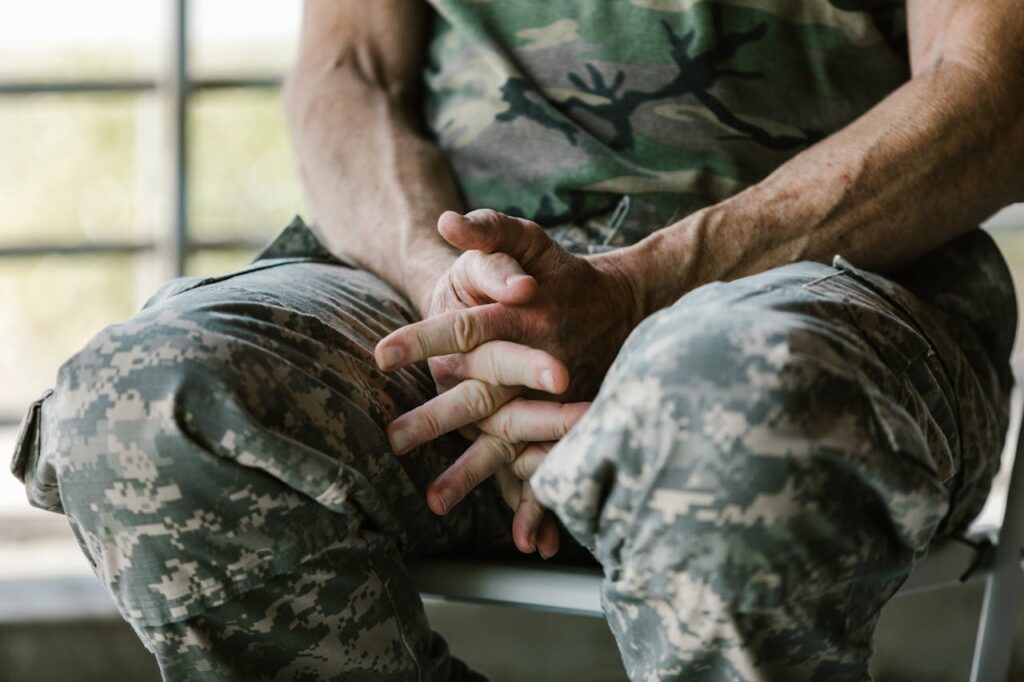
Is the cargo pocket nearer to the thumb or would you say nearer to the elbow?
the thumb

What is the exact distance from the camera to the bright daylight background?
2094 millimetres

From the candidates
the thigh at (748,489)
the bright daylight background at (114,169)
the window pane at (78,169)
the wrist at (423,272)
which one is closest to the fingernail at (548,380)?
the thigh at (748,489)

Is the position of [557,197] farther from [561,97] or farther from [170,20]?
[170,20]

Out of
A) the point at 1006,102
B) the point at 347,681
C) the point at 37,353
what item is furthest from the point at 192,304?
the point at 37,353

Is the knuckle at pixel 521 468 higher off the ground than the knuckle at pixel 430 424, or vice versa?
the knuckle at pixel 430 424

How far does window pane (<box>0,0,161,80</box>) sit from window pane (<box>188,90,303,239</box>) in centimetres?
19

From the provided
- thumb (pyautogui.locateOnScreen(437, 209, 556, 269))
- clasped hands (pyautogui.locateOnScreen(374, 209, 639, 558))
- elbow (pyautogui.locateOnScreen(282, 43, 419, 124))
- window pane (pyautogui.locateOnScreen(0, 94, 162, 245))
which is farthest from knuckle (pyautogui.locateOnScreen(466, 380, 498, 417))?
window pane (pyautogui.locateOnScreen(0, 94, 162, 245))

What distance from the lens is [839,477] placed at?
60cm

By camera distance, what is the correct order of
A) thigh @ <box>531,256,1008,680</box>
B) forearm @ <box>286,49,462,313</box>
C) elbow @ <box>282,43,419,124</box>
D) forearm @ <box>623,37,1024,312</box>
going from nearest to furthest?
thigh @ <box>531,256,1008,680</box>, forearm @ <box>623,37,1024,312</box>, forearm @ <box>286,49,462,313</box>, elbow @ <box>282,43,419,124</box>

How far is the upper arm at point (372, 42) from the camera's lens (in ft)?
3.95

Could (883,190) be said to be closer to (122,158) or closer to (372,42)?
(372,42)

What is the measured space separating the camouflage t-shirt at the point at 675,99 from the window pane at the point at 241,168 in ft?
3.89

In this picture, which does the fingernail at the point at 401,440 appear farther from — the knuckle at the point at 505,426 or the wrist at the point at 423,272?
the wrist at the point at 423,272

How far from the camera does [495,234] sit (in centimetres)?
82
